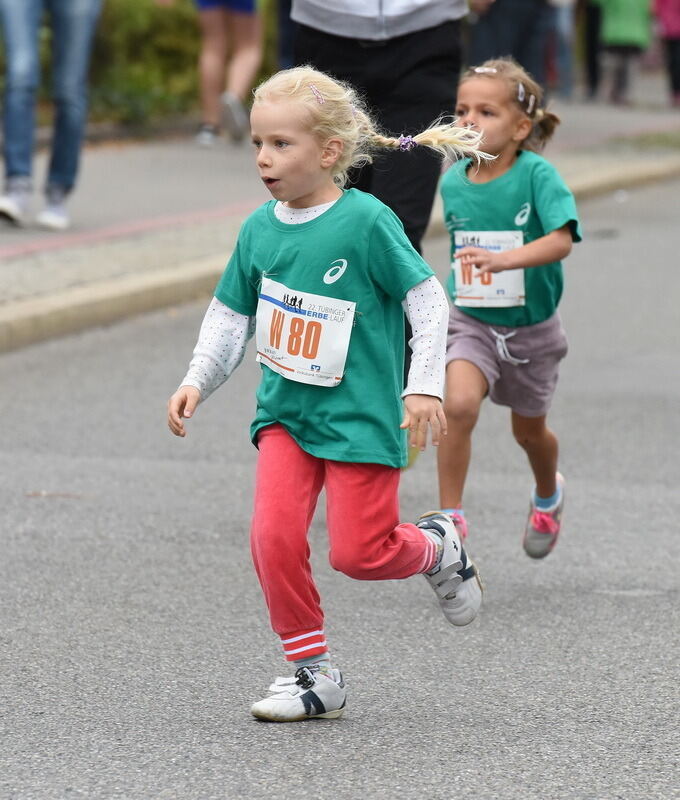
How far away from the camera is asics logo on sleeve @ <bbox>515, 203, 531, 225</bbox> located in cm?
508

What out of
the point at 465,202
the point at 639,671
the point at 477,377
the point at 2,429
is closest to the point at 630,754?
the point at 639,671

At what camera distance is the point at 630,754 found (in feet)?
12.1

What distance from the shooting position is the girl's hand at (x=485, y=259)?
465 cm

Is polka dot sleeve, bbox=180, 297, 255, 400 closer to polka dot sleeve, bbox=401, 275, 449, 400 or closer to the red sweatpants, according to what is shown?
the red sweatpants

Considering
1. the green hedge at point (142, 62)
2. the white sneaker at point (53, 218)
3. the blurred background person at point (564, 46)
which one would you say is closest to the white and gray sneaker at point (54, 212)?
the white sneaker at point (53, 218)

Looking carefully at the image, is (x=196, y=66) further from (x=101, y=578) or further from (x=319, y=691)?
(x=319, y=691)

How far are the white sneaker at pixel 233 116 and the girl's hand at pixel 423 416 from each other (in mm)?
9774

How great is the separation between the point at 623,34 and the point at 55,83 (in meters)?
13.1

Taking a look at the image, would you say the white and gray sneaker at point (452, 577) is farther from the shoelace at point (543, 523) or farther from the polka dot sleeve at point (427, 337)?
the shoelace at point (543, 523)

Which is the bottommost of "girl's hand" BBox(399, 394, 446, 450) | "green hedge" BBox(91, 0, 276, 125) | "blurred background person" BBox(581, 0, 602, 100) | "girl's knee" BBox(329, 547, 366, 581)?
"blurred background person" BBox(581, 0, 602, 100)

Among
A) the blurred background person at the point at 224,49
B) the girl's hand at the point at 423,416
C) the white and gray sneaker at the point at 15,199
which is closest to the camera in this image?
the girl's hand at the point at 423,416

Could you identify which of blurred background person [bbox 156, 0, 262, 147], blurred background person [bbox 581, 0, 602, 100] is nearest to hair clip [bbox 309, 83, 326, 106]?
blurred background person [bbox 156, 0, 262, 147]

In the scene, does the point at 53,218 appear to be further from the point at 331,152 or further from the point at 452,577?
the point at 331,152

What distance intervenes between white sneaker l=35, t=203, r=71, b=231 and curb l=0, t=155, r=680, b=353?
0.99m
